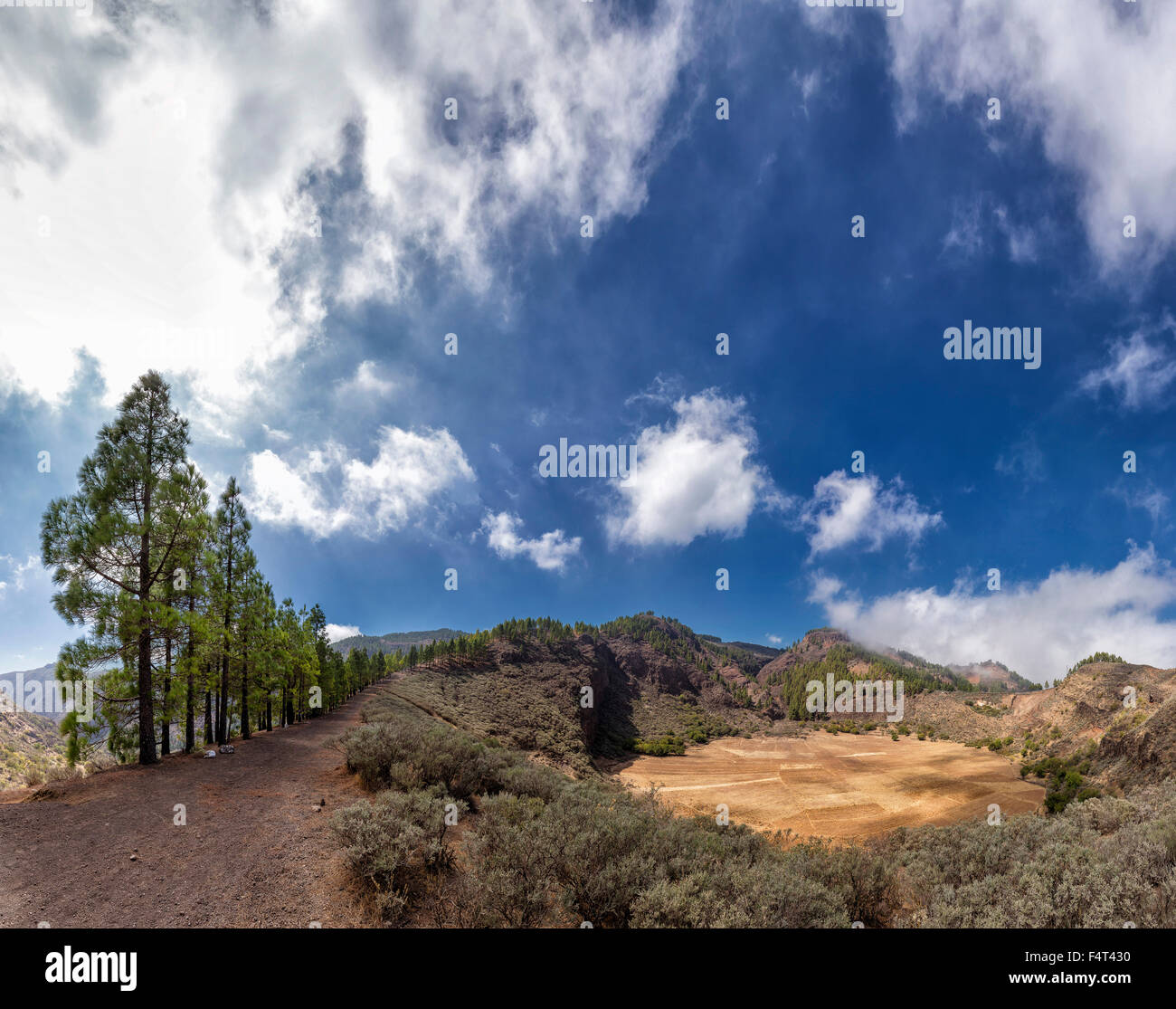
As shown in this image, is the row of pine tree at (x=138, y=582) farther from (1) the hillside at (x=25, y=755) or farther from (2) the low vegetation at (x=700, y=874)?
(2) the low vegetation at (x=700, y=874)

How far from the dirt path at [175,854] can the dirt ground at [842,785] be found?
808 inches

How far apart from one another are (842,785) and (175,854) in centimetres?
5635

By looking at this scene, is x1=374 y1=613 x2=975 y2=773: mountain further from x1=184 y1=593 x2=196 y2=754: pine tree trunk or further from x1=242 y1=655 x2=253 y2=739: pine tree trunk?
x1=184 y1=593 x2=196 y2=754: pine tree trunk

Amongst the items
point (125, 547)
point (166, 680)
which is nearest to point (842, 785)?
point (166, 680)

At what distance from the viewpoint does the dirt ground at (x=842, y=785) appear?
3256cm

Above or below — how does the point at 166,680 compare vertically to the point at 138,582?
below

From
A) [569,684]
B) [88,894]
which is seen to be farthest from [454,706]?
[88,894]

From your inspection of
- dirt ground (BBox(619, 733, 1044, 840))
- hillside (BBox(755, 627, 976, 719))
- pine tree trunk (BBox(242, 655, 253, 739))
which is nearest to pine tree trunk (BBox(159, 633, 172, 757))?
pine tree trunk (BBox(242, 655, 253, 739))

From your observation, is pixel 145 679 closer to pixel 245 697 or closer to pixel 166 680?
pixel 166 680

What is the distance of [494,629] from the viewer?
9462 cm

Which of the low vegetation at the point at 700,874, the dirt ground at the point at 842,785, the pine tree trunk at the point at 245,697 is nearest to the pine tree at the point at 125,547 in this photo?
the pine tree trunk at the point at 245,697

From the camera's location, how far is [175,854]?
8023 mm
